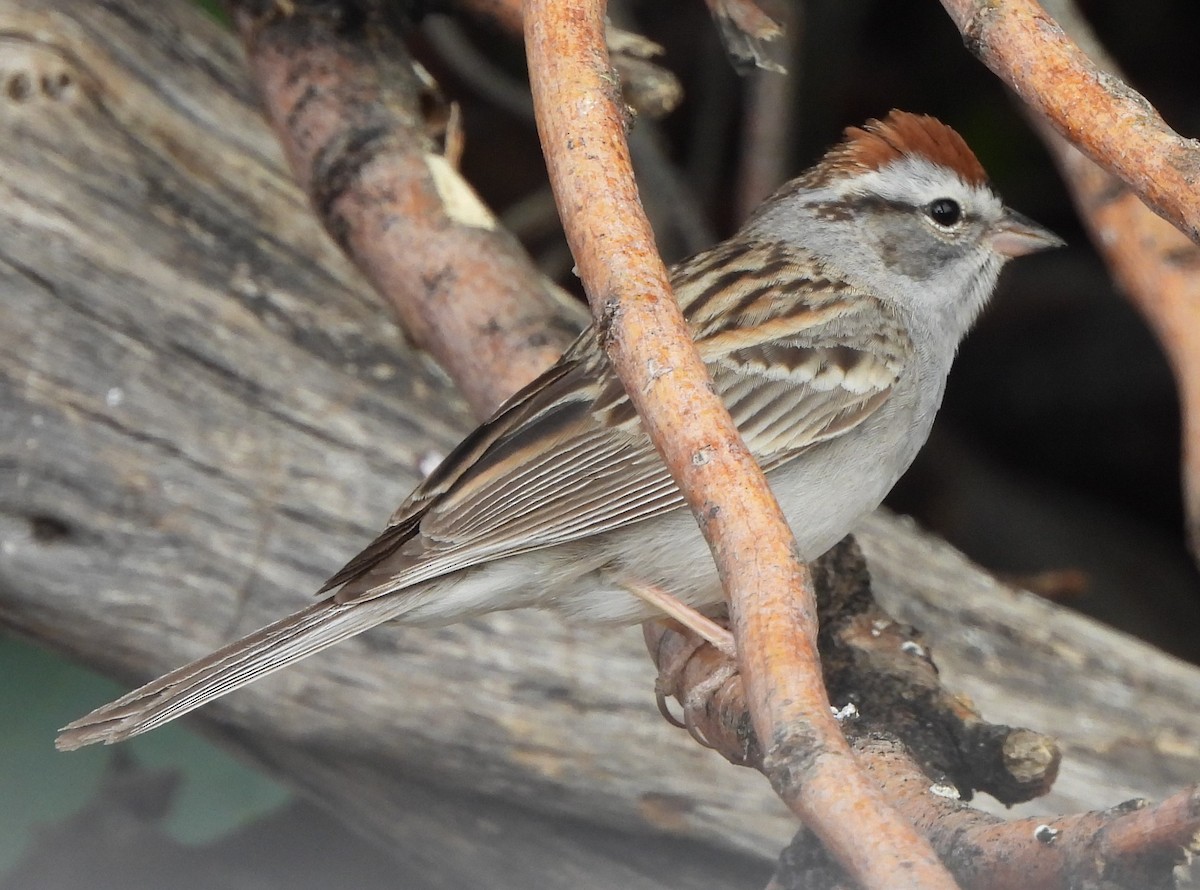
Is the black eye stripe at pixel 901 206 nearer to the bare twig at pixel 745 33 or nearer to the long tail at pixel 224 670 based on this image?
the bare twig at pixel 745 33

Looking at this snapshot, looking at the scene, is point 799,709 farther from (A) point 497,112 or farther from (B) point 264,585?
(A) point 497,112

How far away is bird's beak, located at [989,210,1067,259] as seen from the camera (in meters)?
2.43

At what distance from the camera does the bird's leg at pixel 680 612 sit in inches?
80.8

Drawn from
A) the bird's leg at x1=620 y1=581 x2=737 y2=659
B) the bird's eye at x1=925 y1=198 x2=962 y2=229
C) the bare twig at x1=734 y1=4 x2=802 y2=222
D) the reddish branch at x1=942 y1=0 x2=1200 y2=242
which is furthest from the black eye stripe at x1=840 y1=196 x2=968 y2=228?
the bare twig at x1=734 y1=4 x2=802 y2=222

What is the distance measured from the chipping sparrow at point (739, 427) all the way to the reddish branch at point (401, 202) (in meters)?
0.15

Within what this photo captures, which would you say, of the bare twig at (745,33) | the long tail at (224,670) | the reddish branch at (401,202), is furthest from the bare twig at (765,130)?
the long tail at (224,670)

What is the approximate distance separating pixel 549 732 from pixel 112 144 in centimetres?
122

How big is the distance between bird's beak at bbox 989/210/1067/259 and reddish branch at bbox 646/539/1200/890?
1.89ft

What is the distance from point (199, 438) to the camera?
2479 millimetres

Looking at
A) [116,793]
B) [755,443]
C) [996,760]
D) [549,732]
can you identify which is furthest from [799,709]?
[116,793]

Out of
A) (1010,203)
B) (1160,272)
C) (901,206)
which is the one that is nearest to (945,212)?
(901,206)

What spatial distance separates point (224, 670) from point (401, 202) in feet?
2.85

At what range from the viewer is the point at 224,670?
1840mm

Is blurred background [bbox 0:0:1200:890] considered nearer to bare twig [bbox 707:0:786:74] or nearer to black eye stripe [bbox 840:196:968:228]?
black eye stripe [bbox 840:196:968:228]
